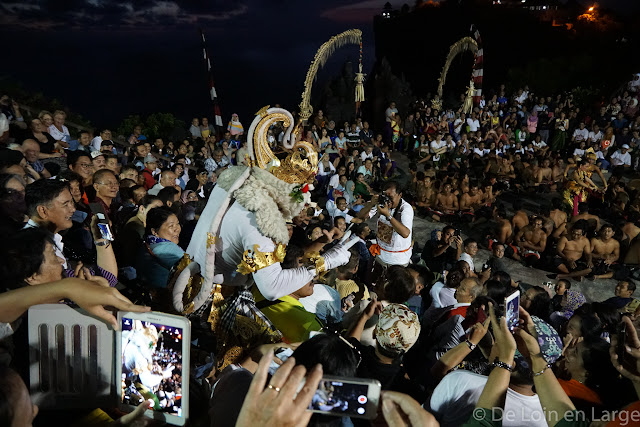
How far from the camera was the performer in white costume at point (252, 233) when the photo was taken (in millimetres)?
2676

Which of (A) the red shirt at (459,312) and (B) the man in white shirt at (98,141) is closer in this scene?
(A) the red shirt at (459,312)

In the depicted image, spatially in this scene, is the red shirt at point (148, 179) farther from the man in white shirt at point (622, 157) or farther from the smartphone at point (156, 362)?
the man in white shirt at point (622, 157)

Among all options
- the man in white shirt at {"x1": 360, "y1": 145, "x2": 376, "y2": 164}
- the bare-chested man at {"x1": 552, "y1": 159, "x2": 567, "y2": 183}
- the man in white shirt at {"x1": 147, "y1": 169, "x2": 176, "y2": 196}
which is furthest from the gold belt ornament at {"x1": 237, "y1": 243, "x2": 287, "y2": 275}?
the bare-chested man at {"x1": 552, "y1": 159, "x2": 567, "y2": 183}

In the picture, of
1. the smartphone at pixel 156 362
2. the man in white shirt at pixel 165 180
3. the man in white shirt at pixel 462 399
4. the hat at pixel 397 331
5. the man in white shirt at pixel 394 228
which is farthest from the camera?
the man in white shirt at pixel 165 180

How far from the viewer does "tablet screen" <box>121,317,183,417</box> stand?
1.64 meters

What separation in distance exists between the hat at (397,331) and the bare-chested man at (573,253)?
5.69m

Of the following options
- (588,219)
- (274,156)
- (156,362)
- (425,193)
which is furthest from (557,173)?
(156,362)

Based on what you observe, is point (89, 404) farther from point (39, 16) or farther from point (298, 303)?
point (39, 16)

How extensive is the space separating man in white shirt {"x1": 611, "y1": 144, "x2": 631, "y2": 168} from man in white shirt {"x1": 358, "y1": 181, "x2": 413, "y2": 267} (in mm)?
10172

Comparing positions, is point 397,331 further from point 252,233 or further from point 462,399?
point 252,233

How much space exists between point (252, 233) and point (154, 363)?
1.11 metres

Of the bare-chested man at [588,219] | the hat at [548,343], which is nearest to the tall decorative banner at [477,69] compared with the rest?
the bare-chested man at [588,219]

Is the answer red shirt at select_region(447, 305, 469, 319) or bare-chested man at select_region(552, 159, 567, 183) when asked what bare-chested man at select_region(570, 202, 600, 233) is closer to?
bare-chested man at select_region(552, 159, 567, 183)

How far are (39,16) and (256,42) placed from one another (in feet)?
26.3
